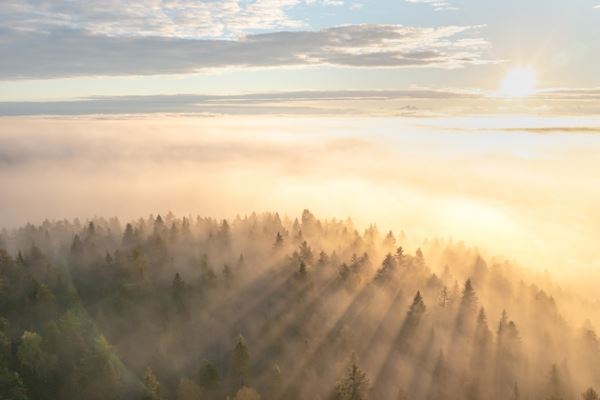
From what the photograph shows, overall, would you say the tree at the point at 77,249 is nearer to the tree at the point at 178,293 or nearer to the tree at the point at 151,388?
the tree at the point at 178,293

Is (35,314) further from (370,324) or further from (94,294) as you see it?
(370,324)

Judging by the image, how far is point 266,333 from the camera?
105m

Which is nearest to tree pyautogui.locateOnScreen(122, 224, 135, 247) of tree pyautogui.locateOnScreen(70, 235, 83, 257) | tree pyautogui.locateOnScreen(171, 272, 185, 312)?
tree pyautogui.locateOnScreen(70, 235, 83, 257)

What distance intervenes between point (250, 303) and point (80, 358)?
4765 centimetres

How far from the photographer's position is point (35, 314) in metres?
96.1

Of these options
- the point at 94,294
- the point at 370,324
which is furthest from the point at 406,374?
the point at 94,294

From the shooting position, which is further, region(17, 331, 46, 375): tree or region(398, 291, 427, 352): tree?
region(398, 291, 427, 352): tree

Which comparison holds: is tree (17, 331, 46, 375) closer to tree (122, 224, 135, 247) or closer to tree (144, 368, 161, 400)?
tree (144, 368, 161, 400)

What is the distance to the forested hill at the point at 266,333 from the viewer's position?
255 feet

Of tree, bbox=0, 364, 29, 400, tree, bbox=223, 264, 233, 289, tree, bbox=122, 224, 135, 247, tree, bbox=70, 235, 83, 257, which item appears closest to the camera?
tree, bbox=0, 364, 29, 400

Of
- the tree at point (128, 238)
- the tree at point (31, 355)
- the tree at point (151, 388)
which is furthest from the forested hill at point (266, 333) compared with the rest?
the tree at point (128, 238)

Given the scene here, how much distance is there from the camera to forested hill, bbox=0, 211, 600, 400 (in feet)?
255

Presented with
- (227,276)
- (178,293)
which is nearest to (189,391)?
(178,293)

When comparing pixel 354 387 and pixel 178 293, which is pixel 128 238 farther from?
pixel 354 387
